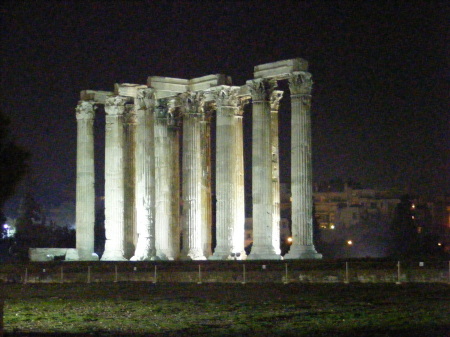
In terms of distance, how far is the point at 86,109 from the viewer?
276 feet

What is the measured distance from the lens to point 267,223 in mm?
71438

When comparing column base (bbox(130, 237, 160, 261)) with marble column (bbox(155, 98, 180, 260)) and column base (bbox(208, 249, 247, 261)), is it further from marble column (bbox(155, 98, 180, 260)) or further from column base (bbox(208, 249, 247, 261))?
column base (bbox(208, 249, 247, 261))

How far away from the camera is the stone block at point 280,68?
69.2 meters

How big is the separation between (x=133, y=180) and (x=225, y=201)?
12384 millimetres

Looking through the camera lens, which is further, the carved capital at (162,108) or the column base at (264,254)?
the carved capital at (162,108)

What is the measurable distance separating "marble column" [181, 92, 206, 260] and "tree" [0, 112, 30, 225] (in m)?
48.8

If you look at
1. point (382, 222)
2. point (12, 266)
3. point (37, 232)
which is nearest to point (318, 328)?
point (12, 266)

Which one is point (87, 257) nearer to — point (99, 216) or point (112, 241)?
point (112, 241)

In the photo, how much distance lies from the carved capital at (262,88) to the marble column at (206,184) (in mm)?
8696

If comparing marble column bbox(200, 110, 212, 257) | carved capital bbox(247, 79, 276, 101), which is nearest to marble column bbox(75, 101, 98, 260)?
marble column bbox(200, 110, 212, 257)

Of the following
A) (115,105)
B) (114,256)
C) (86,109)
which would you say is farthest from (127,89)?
(114,256)

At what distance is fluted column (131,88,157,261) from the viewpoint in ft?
256

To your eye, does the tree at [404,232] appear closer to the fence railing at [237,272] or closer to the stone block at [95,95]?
the stone block at [95,95]

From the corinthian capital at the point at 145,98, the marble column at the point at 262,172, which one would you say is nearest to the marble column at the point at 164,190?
the corinthian capital at the point at 145,98
